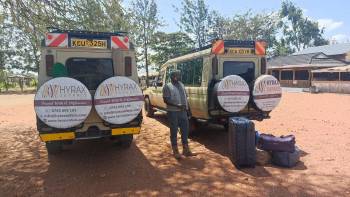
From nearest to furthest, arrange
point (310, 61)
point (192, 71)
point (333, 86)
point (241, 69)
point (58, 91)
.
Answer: point (58, 91) < point (241, 69) < point (192, 71) < point (333, 86) < point (310, 61)

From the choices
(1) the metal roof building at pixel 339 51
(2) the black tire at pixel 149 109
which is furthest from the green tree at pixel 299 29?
(2) the black tire at pixel 149 109

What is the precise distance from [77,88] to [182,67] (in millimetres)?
4996

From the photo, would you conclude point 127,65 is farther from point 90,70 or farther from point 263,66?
point 263,66

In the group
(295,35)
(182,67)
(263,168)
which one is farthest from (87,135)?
(295,35)

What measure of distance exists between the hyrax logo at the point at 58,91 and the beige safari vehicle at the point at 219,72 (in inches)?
131

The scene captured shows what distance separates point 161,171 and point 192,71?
3931mm

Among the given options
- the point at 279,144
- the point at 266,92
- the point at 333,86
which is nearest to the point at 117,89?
the point at 279,144

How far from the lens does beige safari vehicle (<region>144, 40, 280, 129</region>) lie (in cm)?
802

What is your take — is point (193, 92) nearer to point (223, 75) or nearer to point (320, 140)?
point (223, 75)

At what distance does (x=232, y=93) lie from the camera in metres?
7.55

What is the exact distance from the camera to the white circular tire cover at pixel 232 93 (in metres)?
7.49

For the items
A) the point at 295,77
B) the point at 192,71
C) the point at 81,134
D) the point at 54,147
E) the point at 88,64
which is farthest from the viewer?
the point at 295,77

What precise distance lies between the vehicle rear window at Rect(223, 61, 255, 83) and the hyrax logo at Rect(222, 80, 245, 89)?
0.89m

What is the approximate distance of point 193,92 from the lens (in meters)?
8.99
